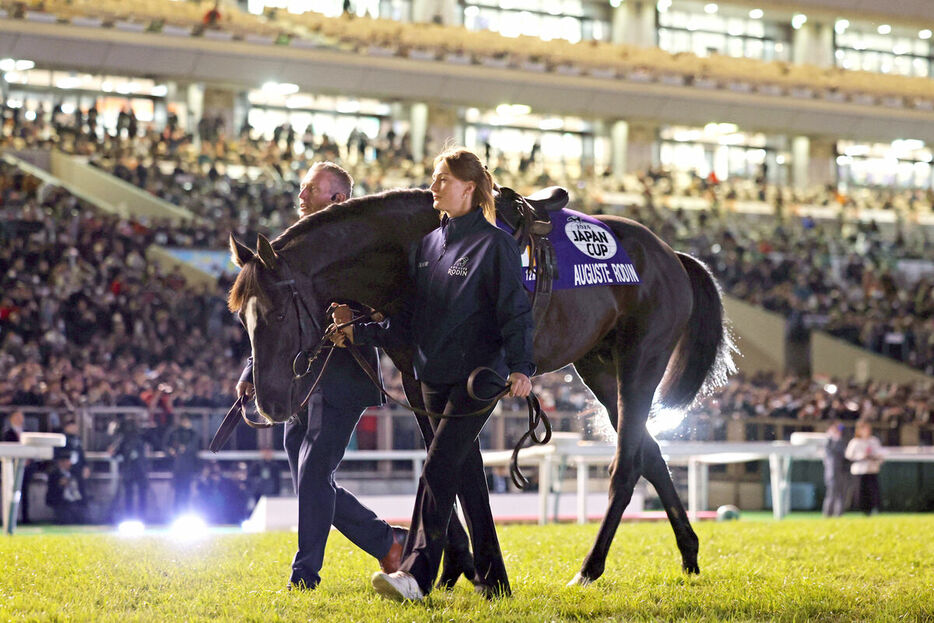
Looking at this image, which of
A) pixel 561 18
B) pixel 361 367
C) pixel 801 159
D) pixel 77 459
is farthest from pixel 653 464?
pixel 801 159

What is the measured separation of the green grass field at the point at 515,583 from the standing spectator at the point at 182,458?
237 inches

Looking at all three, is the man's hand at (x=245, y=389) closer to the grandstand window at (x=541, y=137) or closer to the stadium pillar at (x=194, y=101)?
the stadium pillar at (x=194, y=101)

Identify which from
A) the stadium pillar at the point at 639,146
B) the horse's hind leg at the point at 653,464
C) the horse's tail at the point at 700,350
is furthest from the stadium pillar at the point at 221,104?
the horse's hind leg at the point at 653,464

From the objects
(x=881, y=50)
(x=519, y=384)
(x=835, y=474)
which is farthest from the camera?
(x=881, y=50)

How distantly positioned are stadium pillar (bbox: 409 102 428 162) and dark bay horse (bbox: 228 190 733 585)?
1240 inches

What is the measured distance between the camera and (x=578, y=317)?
5.71 metres

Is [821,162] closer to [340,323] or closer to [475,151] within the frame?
[475,151]

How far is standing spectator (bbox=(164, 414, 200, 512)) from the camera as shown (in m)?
14.5

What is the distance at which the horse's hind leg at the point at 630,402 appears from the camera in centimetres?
608

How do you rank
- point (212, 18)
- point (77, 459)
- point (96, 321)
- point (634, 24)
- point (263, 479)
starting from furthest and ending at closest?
point (634, 24), point (212, 18), point (96, 321), point (263, 479), point (77, 459)

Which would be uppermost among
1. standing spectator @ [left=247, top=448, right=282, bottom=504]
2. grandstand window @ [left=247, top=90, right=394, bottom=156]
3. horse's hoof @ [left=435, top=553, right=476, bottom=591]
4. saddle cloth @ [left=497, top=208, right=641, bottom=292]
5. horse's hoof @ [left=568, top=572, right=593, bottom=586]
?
grandstand window @ [left=247, top=90, right=394, bottom=156]

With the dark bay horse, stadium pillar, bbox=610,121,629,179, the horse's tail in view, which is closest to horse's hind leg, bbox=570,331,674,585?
the dark bay horse

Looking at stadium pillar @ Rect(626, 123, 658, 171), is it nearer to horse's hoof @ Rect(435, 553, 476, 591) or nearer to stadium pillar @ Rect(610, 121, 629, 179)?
stadium pillar @ Rect(610, 121, 629, 179)

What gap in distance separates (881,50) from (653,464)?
1723 inches
